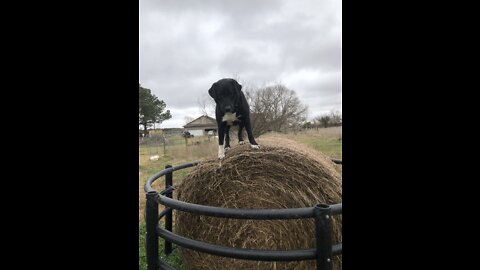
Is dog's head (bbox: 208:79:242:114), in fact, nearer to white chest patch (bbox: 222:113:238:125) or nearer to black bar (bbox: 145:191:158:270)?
white chest patch (bbox: 222:113:238:125)

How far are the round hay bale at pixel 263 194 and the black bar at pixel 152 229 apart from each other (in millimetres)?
933

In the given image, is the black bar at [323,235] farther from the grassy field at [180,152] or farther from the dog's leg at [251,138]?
the grassy field at [180,152]

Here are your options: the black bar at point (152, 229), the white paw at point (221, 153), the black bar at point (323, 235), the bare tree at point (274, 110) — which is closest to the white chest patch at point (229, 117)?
the white paw at point (221, 153)

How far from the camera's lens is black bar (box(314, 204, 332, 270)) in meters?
1.52

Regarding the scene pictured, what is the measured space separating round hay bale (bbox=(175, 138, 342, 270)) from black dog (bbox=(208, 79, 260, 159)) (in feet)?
0.66

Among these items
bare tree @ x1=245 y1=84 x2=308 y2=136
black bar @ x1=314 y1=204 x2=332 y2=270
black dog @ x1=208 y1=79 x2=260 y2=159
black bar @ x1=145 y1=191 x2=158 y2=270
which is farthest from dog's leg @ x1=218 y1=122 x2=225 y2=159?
bare tree @ x1=245 y1=84 x2=308 y2=136

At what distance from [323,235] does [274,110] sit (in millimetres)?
8532

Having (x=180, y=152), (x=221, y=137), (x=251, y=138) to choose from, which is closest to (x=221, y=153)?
(x=221, y=137)

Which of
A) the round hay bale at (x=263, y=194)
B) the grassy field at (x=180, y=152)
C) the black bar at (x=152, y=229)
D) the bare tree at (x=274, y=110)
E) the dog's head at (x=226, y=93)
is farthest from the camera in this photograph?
the bare tree at (x=274, y=110)

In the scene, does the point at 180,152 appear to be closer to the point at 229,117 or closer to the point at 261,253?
the point at 229,117

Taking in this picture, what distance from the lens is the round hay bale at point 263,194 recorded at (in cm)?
260

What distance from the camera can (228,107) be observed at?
2854 millimetres
